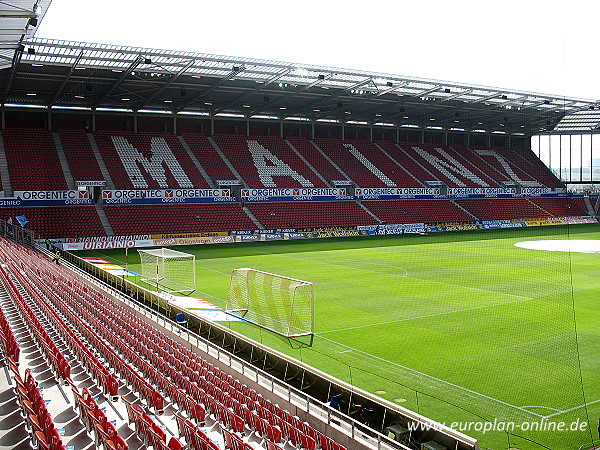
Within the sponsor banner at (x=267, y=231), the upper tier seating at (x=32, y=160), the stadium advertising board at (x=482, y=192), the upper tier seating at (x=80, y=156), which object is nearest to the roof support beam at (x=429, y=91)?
the stadium advertising board at (x=482, y=192)

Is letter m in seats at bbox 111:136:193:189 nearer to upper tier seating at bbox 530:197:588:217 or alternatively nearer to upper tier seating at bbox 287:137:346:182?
upper tier seating at bbox 287:137:346:182

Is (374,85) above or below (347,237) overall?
above

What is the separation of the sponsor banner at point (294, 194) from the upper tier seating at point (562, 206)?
23.4m

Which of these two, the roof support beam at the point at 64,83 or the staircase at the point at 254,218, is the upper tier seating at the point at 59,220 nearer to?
the roof support beam at the point at 64,83

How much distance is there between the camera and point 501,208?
190ft

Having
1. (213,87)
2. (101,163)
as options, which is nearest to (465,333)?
(213,87)

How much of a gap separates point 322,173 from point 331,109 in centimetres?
609

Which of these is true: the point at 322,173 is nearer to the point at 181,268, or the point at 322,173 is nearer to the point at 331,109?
the point at 331,109

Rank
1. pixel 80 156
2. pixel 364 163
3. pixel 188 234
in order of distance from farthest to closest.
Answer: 1. pixel 364 163
2. pixel 80 156
3. pixel 188 234

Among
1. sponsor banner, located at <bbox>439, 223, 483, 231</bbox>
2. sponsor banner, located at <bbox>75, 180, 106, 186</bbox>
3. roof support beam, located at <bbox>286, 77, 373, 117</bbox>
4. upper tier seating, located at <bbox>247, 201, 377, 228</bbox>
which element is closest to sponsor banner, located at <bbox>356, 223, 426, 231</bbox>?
upper tier seating, located at <bbox>247, 201, 377, 228</bbox>

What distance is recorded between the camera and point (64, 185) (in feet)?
137

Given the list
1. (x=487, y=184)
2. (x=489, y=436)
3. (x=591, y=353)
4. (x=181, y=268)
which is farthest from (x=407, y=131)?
(x=489, y=436)

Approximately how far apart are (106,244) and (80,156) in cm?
1093

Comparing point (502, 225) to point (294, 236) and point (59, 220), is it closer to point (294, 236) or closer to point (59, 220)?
point (294, 236)
